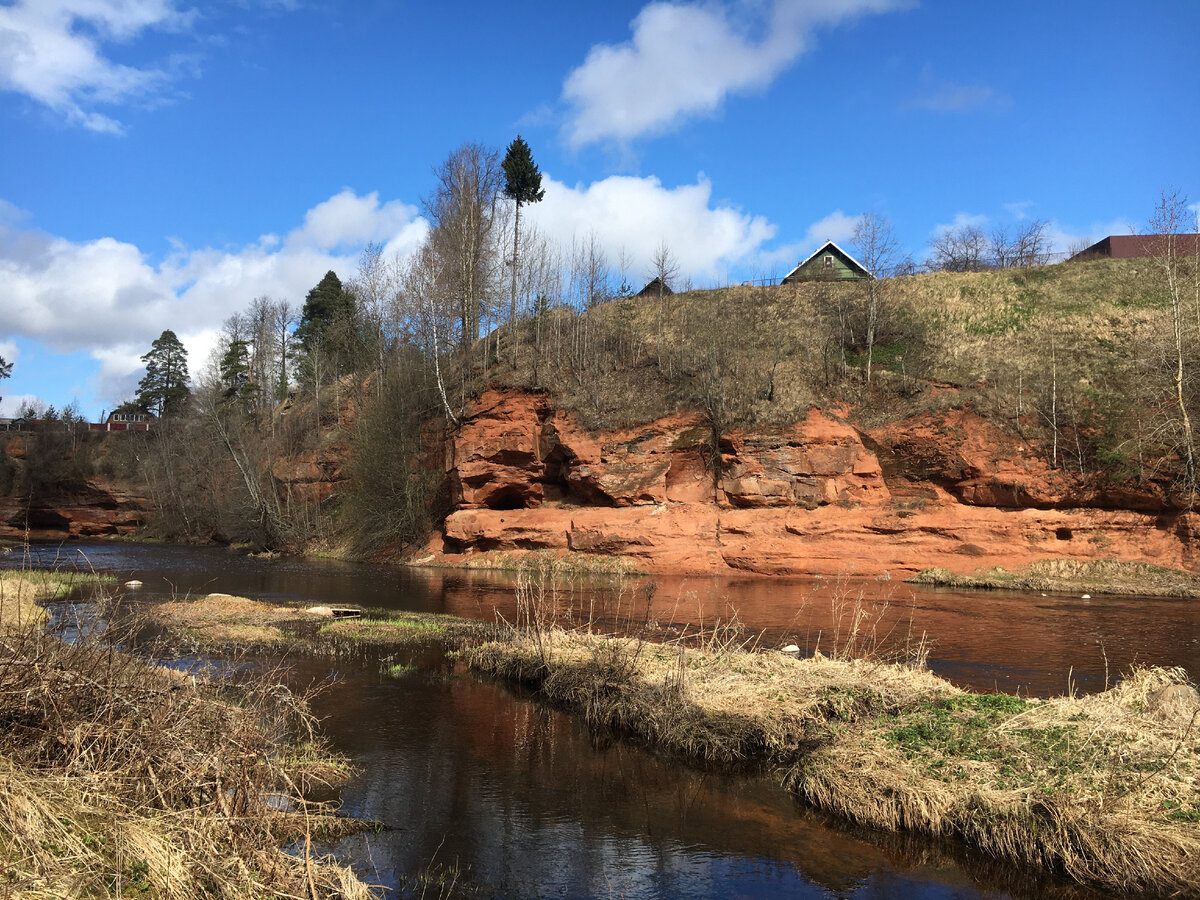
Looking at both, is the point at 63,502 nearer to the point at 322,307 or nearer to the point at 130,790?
the point at 322,307

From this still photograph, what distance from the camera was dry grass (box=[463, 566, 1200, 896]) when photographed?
21.4 ft

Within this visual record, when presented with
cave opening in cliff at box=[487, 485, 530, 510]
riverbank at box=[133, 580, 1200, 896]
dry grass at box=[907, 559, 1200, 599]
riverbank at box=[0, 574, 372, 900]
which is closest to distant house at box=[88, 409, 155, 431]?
cave opening in cliff at box=[487, 485, 530, 510]

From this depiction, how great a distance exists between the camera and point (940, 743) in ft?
26.7

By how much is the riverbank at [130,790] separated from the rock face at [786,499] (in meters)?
24.6

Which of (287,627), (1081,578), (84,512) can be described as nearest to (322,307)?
(84,512)

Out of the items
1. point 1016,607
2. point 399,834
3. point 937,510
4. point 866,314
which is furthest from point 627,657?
point 866,314

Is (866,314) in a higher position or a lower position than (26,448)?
higher

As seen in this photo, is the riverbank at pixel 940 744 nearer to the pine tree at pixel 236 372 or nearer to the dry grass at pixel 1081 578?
the dry grass at pixel 1081 578

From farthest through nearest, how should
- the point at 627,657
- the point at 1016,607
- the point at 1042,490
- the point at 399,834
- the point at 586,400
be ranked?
the point at 586,400 → the point at 1042,490 → the point at 1016,607 → the point at 627,657 → the point at 399,834

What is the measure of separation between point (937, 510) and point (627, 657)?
22.2 metres

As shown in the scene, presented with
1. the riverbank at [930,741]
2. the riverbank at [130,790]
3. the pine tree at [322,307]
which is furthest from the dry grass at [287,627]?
the pine tree at [322,307]

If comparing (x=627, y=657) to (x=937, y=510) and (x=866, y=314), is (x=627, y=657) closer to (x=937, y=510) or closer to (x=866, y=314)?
(x=937, y=510)

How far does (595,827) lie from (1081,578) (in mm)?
25048

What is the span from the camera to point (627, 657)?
11.3m
